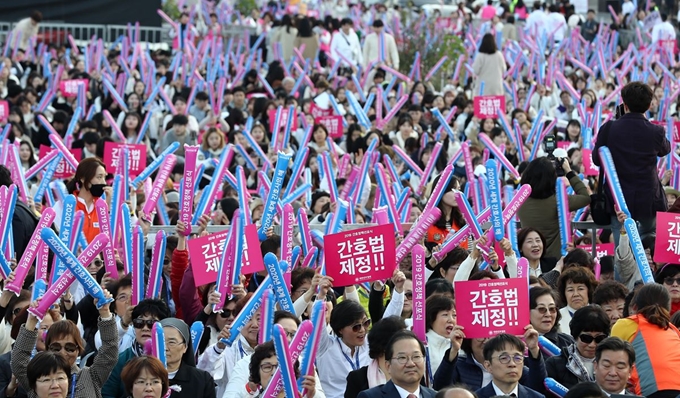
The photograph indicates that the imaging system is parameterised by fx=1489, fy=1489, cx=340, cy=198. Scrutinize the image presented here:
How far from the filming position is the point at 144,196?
10.8 m

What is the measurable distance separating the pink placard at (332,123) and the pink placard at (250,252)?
277 inches

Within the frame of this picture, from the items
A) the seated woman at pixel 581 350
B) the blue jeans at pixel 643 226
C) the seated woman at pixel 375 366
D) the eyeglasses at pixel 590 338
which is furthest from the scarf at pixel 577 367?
the blue jeans at pixel 643 226

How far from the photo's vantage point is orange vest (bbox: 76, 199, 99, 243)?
909 cm

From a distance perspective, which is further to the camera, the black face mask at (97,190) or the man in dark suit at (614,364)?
the black face mask at (97,190)

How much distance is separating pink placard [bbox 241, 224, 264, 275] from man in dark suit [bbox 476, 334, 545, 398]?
1822mm

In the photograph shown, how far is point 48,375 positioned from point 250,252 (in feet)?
5.93

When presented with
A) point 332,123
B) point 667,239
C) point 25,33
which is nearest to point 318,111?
point 332,123

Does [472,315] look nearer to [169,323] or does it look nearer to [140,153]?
[169,323]

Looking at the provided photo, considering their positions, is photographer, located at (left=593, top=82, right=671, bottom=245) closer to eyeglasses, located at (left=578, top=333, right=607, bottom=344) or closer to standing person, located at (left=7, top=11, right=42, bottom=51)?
eyeglasses, located at (left=578, top=333, right=607, bottom=344)

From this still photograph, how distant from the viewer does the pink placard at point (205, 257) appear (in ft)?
25.6

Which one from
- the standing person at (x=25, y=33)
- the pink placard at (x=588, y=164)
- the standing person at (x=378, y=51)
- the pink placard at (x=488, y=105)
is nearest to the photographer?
the pink placard at (x=588, y=164)

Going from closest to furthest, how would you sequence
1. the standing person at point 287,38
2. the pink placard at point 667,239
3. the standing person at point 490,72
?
the pink placard at point 667,239 → the standing person at point 490,72 → the standing person at point 287,38

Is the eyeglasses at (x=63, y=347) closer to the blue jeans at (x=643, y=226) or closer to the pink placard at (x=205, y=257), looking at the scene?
the pink placard at (x=205, y=257)

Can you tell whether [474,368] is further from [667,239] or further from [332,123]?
[332,123]
